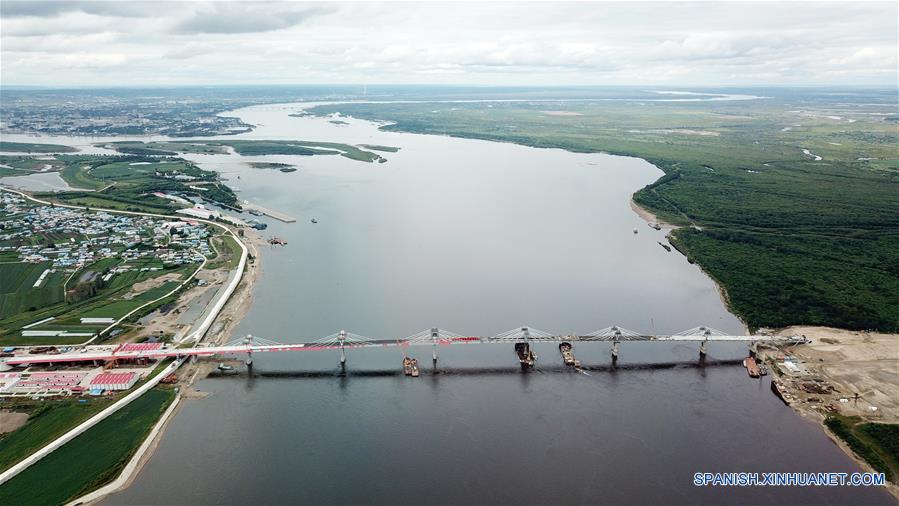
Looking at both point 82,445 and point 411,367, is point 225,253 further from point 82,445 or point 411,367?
point 82,445

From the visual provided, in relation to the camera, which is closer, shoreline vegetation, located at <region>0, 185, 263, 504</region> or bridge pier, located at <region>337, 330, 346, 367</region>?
A: shoreline vegetation, located at <region>0, 185, 263, 504</region>

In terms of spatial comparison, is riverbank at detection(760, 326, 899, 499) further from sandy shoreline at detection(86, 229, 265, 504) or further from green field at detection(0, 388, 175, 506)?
green field at detection(0, 388, 175, 506)

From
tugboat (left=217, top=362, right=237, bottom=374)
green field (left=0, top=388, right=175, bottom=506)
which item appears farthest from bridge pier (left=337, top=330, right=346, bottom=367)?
green field (left=0, top=388, right=175, bottom=506)

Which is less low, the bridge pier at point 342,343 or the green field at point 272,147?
the green field at point 272,147

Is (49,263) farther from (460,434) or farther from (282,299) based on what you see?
(460,434)

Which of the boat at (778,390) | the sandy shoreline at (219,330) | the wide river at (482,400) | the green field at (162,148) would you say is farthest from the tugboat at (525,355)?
the green field at (162,148)

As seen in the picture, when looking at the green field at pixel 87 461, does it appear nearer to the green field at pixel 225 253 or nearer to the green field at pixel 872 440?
the green field at pixel 225 253
